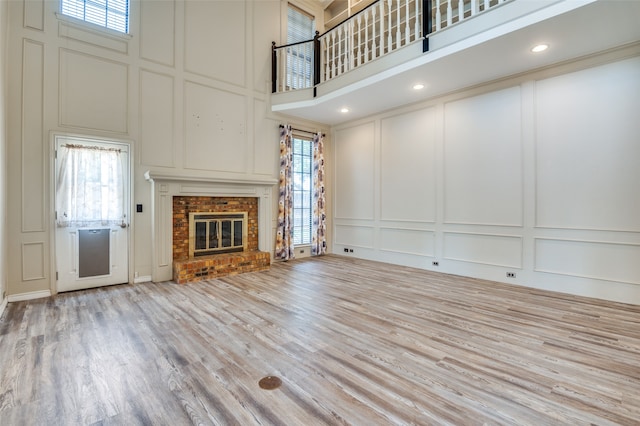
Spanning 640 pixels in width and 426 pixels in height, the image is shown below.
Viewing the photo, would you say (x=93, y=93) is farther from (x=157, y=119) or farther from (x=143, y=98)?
(x=157, y=119)

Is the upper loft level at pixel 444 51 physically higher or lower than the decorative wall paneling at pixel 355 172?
higher

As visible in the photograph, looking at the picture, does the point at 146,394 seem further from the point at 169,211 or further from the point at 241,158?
the point at 241,158

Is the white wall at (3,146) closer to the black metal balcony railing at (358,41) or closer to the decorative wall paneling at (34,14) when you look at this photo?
the decorative wall paneling at (34,14)

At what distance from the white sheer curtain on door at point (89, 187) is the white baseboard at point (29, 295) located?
931 mm

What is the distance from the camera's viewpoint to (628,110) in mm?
3799

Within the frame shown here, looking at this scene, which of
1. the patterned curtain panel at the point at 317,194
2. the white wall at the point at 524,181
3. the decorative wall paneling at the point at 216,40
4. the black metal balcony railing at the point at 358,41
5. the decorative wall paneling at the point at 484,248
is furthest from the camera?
the patterned curtain panel at the point at 317,194

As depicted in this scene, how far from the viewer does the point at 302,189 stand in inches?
276

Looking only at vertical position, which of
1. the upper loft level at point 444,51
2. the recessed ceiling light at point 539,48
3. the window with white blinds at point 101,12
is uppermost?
the window with white blinds at point 101,12

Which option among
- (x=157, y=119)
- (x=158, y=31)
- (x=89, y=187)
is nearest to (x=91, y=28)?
(x=158, y=31)

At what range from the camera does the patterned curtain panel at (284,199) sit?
6.50 metres

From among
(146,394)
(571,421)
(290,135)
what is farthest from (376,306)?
(290,135)

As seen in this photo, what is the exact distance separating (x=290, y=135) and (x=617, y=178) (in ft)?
17.5

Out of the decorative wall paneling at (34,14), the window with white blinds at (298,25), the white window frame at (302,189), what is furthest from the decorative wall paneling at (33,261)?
the window with white blinds at (298,25)

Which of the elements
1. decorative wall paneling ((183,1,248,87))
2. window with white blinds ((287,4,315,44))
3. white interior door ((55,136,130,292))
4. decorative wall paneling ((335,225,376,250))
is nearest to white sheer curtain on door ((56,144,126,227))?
white interior door ((55,136,130,292))
